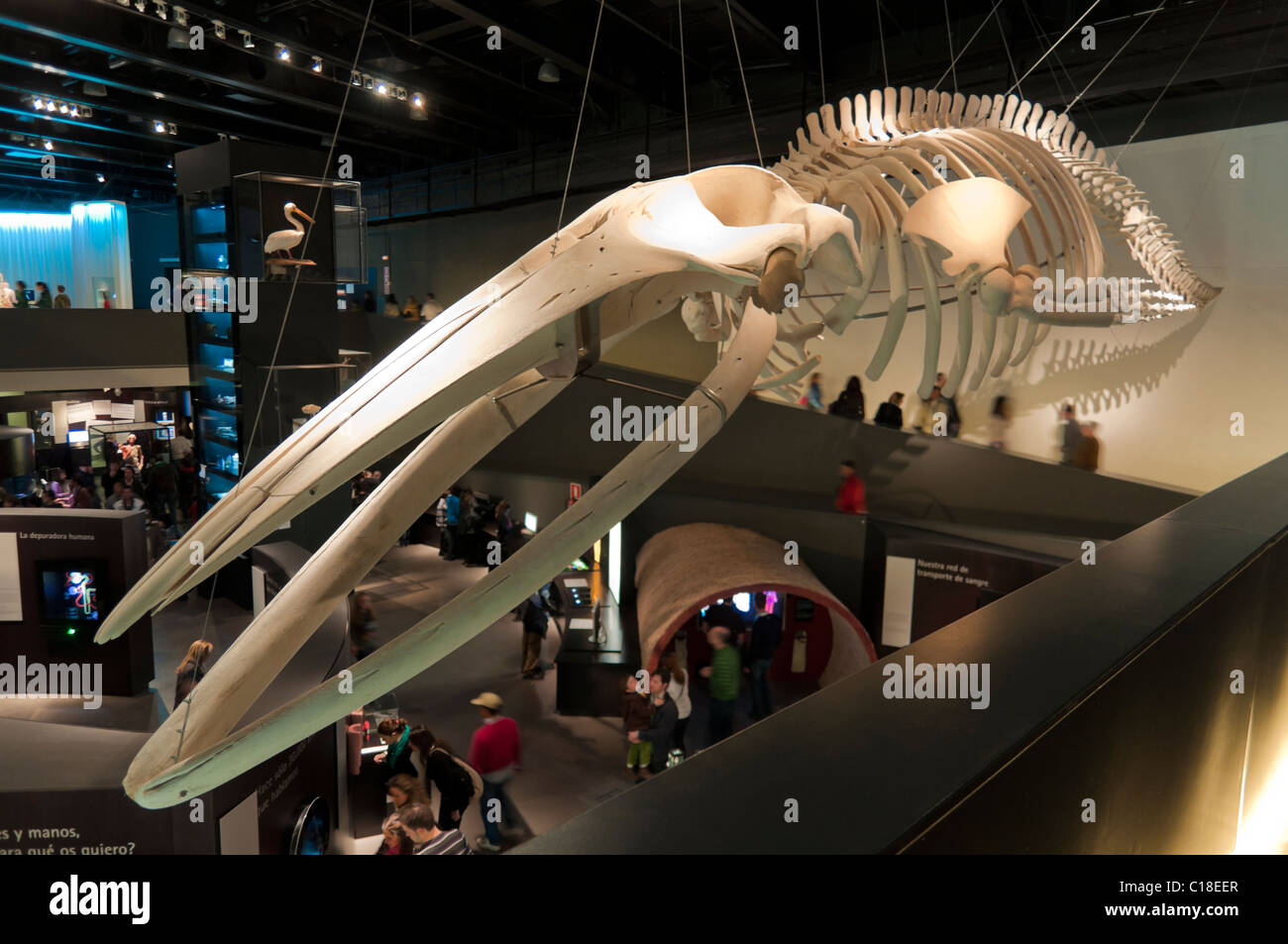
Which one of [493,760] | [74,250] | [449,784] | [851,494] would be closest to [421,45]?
[851,494]

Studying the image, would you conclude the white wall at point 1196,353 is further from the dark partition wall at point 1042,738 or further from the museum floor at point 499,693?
the dark partition wall at point 1042,738

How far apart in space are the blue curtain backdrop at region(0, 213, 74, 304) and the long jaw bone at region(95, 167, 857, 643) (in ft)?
88.8

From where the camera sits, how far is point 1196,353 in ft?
30.3

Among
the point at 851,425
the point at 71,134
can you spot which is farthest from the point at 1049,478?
the point at 71,134

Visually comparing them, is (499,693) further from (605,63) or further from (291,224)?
(605,63)

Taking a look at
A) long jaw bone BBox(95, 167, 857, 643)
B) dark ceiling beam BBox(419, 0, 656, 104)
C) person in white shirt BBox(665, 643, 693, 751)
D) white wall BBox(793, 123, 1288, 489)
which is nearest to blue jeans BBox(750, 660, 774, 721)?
person in white shirt BBox(665, 643, 693, 751)

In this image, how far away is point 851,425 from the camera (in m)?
9.17

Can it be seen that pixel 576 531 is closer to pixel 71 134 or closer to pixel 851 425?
pixel 851 425

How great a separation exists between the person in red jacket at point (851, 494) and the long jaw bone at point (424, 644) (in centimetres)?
670

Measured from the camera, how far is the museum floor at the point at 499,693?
21.0ft

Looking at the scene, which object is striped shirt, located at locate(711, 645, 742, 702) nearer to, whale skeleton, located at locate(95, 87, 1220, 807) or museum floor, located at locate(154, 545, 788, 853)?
museum floor, located at locate(154, 545, 788, 853)

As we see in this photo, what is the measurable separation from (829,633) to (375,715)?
4.81 meters

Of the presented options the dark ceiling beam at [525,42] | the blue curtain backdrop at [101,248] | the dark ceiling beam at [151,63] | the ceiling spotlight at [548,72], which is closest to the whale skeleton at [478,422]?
the dark ceiling beam at [525,42]

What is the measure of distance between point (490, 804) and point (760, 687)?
2.98 meters
